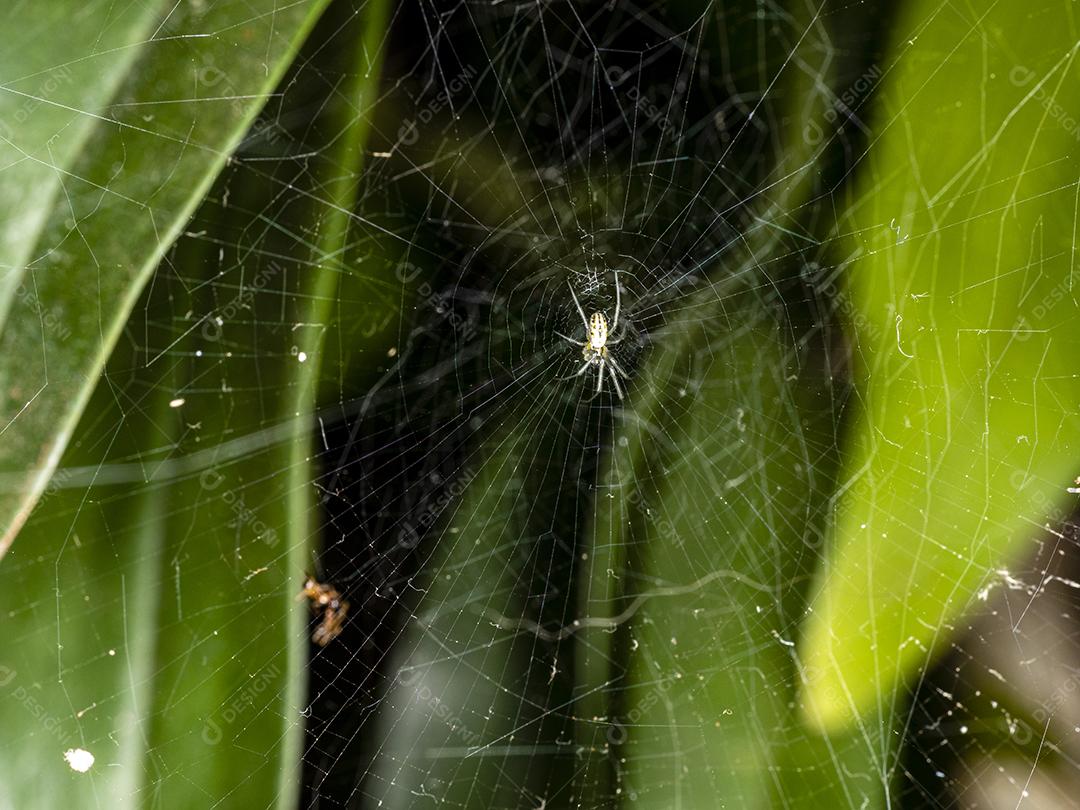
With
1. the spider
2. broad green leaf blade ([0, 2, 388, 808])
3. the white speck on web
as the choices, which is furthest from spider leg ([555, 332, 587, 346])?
the white speck on web

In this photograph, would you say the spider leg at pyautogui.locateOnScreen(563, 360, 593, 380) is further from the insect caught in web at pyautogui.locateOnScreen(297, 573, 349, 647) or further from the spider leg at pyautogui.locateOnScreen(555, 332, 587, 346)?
the insect caught in web at pyautogui.locateOnScreen(297, 573, 349, 647)

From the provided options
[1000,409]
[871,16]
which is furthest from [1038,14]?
[1000,409]

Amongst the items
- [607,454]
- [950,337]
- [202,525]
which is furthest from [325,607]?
[950,337]

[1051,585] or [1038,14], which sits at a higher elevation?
[1038,14]

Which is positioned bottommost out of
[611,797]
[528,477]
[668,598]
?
[611,797]

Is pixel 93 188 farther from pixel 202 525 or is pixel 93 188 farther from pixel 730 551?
pixel 730 551

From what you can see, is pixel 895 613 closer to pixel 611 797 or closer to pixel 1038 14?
pixel 611 797
